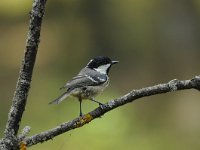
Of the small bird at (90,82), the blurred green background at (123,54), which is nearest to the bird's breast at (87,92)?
the small bird at (90,82)

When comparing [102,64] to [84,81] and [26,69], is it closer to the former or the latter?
[84,81]

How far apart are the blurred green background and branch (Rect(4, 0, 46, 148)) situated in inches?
368

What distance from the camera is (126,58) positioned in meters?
18.1

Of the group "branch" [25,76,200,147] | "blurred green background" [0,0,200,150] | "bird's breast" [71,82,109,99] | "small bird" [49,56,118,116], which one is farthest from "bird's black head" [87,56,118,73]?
"blurred green background" [0,0,200,150]

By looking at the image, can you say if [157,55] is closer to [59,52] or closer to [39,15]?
[59,52]

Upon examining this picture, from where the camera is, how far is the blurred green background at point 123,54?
13.4 metres

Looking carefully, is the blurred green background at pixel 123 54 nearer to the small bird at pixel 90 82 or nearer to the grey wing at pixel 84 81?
the small bird at pixel 90 82

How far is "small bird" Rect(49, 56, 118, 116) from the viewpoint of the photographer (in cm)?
544

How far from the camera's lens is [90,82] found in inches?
224

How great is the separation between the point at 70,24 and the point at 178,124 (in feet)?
17.9

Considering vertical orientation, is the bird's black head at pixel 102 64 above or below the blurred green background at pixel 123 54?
below

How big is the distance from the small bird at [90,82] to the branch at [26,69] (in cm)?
217

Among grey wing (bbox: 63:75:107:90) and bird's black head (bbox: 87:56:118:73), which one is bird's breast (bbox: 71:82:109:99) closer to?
grey wing (bbox: 63:75:107:90)

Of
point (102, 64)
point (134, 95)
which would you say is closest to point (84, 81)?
point (102, 64)
